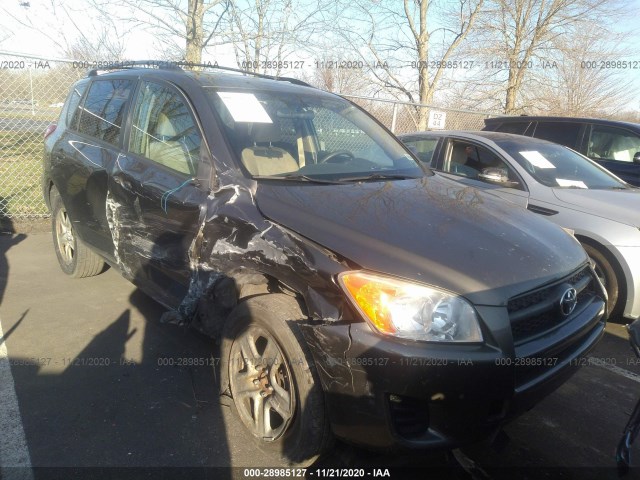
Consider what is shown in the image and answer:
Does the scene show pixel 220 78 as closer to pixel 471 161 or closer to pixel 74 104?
pixel 74 104

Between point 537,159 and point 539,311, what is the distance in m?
3.46

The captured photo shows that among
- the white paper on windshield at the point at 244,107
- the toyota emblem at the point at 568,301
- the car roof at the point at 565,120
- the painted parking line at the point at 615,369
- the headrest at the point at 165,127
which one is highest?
the car roof at the point at 565,120

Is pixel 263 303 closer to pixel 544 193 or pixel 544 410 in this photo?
pixel 544 410

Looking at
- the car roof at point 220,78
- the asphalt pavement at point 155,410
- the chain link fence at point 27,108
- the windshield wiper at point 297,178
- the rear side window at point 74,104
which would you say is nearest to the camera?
the asphalt pavement at point 155,410

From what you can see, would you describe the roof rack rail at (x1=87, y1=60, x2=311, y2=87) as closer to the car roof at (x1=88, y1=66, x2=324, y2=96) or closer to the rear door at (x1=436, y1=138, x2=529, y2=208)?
the car roof at (x1=88, y1=66, x2=324, y2=96)

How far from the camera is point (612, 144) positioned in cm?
705

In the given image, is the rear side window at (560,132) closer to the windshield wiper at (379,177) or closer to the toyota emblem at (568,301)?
the windshield wiper at (379,177)

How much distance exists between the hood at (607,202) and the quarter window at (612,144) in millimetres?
2577

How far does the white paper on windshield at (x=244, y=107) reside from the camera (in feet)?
9.74

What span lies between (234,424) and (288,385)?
0.62 metres

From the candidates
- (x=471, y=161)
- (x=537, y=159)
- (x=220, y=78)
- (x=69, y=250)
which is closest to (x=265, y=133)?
(x=220, y=78)

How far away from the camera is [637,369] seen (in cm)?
357

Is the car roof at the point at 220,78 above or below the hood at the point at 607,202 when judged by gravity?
above

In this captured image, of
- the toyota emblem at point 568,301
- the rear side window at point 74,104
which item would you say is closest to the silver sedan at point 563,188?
the toyota emblem at point 568,301
